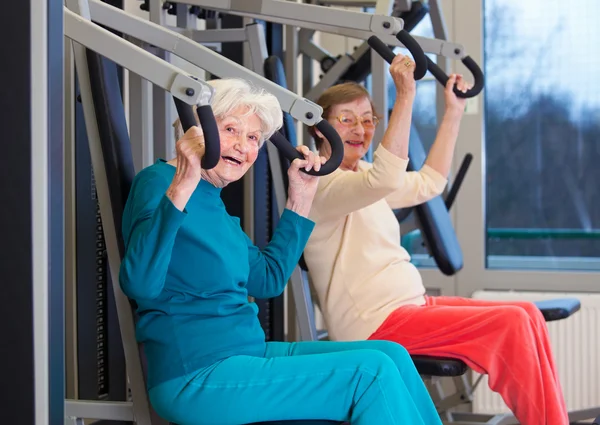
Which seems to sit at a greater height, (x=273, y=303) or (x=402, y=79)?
(x=402, y=79)

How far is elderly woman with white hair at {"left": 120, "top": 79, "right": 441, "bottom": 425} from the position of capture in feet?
4.94

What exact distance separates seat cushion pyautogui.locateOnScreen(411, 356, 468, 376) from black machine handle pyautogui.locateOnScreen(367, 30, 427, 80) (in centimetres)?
77

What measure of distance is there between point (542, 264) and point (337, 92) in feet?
6.64

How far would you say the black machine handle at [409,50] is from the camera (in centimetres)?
209

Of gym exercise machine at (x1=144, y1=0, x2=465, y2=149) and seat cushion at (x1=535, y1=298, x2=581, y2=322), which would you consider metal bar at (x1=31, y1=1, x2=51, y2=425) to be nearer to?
gym exercise machine at (x1=144, y1=0, x2=465, y2=149)

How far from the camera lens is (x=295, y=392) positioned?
1.57 m

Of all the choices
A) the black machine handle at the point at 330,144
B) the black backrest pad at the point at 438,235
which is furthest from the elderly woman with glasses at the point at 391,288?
the black backrest pad at the point at 438,235

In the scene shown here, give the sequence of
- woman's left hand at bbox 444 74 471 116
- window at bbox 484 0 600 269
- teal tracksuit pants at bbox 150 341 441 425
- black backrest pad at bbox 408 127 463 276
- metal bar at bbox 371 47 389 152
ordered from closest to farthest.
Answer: teal tracksuit pants at bbox 150 341 441 425 → woman's left hand at bbox 444 74 471 116 → metal bar at bbox 371 47 389 152 → black backrest pad at bbox 408 127 463 276 → window at bbox 484 0 600 269

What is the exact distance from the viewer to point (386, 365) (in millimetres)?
1573

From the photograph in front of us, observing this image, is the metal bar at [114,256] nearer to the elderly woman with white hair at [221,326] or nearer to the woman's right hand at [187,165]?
the elderly woman with white hair at [221,326]

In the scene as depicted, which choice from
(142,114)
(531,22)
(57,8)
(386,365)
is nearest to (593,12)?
(531,22)

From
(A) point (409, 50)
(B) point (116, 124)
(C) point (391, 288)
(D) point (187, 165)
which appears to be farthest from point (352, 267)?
(D) point (187, 165)

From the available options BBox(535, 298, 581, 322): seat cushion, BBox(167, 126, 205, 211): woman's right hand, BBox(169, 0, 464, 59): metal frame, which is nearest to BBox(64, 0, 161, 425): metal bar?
BBox(167, 126, 205, 211): woman's right hand

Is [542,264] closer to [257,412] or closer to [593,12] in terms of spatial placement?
[593,12]
